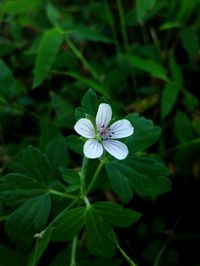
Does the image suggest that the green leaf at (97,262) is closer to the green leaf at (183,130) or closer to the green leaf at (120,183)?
the green leaf at (120,183)

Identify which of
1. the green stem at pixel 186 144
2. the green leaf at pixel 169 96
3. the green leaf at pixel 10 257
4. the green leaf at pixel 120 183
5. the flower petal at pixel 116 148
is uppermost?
the flower petal at pixel 116 148

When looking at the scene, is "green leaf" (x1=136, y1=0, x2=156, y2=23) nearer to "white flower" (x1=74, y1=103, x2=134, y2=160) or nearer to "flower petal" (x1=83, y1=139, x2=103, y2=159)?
"white flower" (x1=74, y1=103, x2=134, y2=160)

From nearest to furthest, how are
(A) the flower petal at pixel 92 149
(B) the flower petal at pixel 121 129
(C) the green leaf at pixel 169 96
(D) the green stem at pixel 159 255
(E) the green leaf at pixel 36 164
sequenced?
(A) the flower petal at pixel 92 149 → (B) the flower petal at pixel 121 129 → (E) the green leaf at pixel 36 164 → (D) the green stem at pixel 159 255 → (C) the green leaf at pixel 169 96

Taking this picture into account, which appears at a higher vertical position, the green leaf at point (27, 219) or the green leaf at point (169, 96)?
the green leaf at point (27, 219)

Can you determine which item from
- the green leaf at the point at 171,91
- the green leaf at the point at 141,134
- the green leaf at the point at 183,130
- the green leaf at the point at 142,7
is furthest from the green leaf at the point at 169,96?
the green leaf at the point at 141,134

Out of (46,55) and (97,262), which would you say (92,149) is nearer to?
(97,262)

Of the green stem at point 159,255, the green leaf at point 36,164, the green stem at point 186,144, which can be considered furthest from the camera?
the green stem at point 186,144

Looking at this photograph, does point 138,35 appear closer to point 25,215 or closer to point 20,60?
point 20,60

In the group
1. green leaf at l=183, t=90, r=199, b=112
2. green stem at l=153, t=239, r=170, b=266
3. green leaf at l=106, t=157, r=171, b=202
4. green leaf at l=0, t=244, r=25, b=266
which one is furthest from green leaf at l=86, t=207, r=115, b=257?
green leaf at l=183, t=90, r=199, b=112
